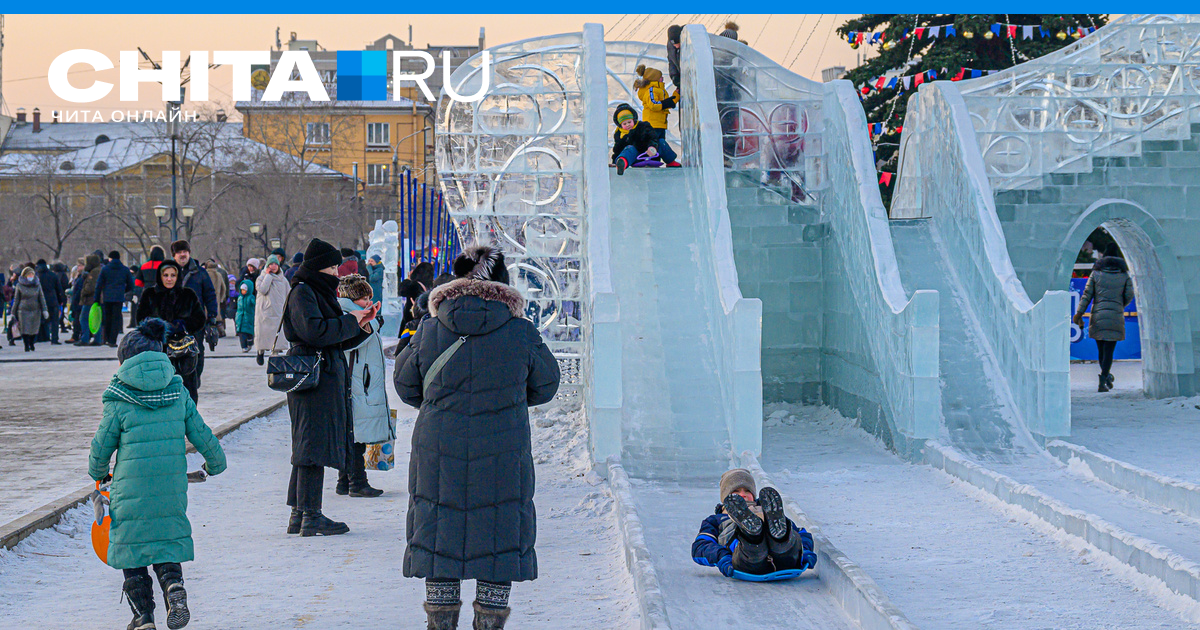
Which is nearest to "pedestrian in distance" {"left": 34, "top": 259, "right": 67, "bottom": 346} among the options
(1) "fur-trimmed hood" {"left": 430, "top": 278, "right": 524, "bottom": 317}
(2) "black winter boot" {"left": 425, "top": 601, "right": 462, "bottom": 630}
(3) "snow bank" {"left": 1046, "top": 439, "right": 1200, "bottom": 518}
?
(3) "snow bank" {"left": 1046, "top": 439, "right": 1200, "bottom": 518}

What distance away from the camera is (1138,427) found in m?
11.9

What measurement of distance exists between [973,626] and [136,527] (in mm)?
3444

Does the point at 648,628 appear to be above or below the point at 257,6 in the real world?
below

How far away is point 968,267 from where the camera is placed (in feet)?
38.1

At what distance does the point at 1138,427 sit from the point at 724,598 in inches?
303

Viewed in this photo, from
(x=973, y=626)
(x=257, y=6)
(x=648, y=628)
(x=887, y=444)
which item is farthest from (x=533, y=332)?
(x=257, y=6)

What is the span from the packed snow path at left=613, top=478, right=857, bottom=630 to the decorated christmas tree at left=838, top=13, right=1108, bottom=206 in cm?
1770

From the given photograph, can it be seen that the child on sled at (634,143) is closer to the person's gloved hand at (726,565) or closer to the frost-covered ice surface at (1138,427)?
the frost-covered ice surface at (1138,427)

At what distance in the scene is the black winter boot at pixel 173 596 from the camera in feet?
16.5

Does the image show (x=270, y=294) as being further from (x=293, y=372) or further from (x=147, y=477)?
(x=147, y=477)

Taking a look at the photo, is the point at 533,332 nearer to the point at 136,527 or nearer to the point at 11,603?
the point at 136,527

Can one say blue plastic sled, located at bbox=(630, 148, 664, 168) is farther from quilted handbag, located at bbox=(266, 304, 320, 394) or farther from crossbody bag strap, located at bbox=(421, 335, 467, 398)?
crossbody bag strap, located at bbox=(421, 335, 467, 398)

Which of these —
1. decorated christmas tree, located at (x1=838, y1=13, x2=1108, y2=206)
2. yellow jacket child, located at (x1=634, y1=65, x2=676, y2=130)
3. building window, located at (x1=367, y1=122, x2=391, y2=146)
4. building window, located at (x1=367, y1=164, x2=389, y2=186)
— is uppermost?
building window, located at (x1=367, y1=122, x2=391, y2=146)

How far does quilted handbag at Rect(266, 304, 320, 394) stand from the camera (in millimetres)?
6738
